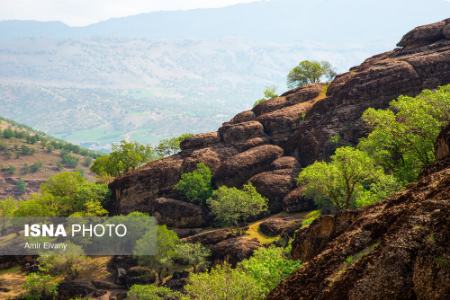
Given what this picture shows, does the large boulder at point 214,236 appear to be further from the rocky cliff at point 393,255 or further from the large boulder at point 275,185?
the rocky cliff at point 393,255

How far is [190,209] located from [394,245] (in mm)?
82732

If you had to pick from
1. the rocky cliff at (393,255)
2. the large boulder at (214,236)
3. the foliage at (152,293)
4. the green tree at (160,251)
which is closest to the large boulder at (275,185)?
the large boulder at (214,236)

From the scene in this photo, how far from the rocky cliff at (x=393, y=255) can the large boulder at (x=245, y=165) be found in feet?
246

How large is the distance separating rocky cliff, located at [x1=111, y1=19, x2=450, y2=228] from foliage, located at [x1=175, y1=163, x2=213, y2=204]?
2.58m

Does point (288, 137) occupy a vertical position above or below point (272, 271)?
above

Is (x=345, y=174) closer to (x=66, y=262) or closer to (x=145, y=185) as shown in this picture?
(x=145, y=185)

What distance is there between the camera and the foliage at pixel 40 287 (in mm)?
89625

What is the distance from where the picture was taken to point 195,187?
10594cm

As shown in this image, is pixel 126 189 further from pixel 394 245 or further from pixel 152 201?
pixel 394 245

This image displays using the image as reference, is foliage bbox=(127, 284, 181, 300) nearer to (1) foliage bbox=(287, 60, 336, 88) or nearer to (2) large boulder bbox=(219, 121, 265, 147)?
(2) large boulder bbox=(219, 121, 265, 147)

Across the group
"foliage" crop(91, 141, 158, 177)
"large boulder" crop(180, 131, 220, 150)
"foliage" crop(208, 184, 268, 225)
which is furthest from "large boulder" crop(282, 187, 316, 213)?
"foliage" crop(91, 141, 158, 177)

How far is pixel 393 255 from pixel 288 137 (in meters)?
91.7

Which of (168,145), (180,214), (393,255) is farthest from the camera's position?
(168,145)

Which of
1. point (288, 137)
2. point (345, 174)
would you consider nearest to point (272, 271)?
point (345, 174)
